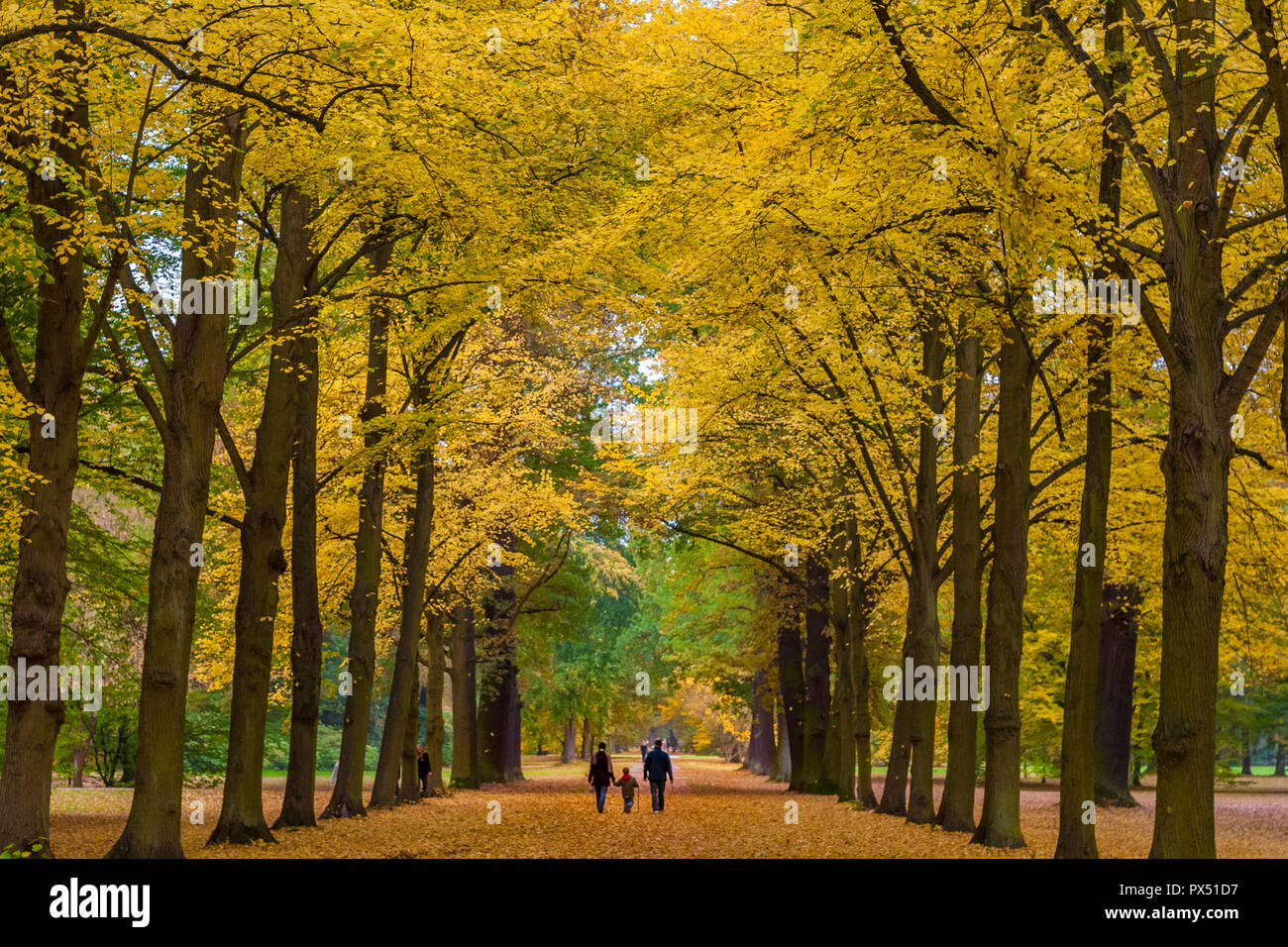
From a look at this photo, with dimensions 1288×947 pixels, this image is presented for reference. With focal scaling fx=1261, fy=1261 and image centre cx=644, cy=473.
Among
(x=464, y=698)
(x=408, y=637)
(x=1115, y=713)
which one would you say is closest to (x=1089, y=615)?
(x=408, y=637)

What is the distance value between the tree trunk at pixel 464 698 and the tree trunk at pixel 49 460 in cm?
1911

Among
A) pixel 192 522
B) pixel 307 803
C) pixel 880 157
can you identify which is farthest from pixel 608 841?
pixel 880 157

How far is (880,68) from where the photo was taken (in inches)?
461

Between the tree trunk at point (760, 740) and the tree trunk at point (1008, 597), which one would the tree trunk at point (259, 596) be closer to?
the tree trunk at point (1008, 597)

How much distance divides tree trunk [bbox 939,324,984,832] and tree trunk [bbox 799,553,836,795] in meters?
12.3

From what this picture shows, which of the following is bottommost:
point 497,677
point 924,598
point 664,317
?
point 497,677

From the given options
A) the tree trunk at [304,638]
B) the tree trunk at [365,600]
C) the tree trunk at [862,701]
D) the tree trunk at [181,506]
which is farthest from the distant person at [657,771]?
the tree trunk at [181,506]

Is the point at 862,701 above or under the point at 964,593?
under

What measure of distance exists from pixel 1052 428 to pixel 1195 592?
13.2 m

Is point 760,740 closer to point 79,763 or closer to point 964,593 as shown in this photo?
point 79,763

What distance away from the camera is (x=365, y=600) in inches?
858

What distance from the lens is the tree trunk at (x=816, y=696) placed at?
32.4 m

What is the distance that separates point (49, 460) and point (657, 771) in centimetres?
1507

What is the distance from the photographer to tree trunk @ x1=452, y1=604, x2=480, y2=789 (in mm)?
33438
